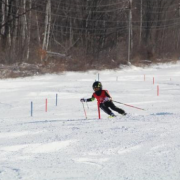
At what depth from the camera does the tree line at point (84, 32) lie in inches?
1622

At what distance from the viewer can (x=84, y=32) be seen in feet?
172

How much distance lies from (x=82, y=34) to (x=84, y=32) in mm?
380

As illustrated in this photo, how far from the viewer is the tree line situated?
41.2 m

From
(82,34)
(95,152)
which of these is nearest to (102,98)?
(95,152)

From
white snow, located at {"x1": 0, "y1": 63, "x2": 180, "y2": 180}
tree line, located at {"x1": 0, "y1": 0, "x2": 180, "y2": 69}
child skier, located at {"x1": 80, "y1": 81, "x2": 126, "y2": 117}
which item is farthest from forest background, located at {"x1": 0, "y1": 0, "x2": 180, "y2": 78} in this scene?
white snow, located at {"x1": 0, "y1": 63, "x2": 180, "y2": 180}

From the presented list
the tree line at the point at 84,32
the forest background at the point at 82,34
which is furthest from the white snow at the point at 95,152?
the tree line at the point at 84,32

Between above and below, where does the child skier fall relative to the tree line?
below

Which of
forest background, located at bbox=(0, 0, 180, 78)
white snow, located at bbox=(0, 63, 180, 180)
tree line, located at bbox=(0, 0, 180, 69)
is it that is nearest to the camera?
white snow, located at bbox=(0, 63, 180, 180)

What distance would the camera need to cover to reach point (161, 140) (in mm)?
7719

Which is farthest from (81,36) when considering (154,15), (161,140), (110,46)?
(161,140)

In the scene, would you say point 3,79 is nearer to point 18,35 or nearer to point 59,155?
point 18,35

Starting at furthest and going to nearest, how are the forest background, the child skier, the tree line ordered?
the tree line, the forest background, the child skier

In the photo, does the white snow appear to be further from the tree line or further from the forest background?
the tree line

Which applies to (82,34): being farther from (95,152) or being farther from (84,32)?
(95,152)
